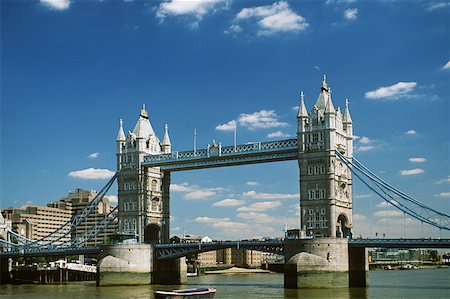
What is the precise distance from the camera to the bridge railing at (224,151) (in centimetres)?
9400

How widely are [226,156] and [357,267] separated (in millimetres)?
22413

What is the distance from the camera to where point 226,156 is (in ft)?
321

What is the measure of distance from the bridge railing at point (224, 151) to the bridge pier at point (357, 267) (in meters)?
14.7

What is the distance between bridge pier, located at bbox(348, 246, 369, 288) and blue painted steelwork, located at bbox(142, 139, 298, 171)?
45.3ft

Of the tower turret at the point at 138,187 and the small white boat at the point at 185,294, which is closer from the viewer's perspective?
the small white boat at the point at 185,294

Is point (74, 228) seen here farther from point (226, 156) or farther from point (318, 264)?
point (318, 264)

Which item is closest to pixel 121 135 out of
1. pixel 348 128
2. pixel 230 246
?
pixel 230 246

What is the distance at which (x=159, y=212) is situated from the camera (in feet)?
357

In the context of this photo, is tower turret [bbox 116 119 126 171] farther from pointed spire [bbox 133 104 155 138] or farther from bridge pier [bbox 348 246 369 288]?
bridge pier [bbox 348 246 369 288]

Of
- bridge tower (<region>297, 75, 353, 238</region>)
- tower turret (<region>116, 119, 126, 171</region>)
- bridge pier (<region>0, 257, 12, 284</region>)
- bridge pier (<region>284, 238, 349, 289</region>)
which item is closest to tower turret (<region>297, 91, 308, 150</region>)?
bridge tower (<region>297, 75, 353, 238</region>)

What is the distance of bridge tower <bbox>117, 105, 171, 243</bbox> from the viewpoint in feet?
350

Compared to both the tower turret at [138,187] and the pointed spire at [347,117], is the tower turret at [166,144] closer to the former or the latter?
the tower turret at [138,187]

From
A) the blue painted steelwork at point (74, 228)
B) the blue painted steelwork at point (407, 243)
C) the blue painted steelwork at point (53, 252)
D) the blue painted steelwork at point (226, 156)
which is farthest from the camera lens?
the blue painted steelwork at point (74, 228)

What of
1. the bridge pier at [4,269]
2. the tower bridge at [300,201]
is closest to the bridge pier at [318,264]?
the tower bridge at [300,201]
